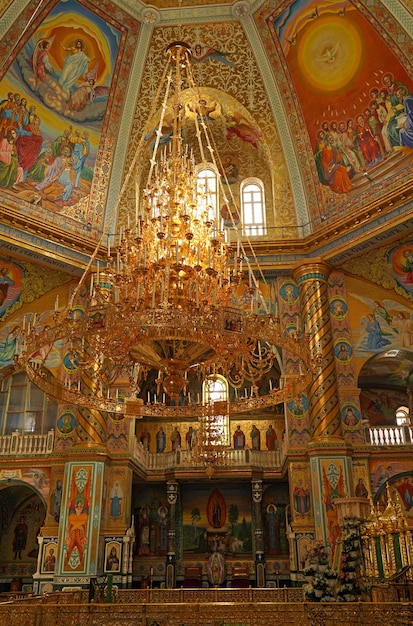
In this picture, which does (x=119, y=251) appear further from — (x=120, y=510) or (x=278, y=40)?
(x=278, y=40)

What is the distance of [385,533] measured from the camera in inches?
498

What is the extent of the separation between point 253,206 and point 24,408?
909 centimetres

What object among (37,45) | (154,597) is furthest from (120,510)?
(37,45)

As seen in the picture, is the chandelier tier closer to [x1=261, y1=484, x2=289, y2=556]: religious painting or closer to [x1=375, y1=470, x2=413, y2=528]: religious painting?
[x1=375, y1=470, x2=413, y2=528]: religious painting

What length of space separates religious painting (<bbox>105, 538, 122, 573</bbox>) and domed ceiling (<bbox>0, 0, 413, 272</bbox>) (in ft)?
23.0

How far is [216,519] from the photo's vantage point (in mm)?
19953

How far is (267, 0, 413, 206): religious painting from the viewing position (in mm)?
15094

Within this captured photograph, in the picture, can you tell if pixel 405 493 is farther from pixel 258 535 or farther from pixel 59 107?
pixel 59 107

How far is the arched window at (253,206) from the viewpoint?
17.8m

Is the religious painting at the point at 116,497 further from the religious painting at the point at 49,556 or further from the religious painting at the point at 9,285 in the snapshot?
the religious painting at the point at 9,285

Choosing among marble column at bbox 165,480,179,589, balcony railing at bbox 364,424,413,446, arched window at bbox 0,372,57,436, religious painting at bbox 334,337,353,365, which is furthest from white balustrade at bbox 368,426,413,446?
arched window at bbox 0,372,57,436

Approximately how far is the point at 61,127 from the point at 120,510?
10108 millimetres

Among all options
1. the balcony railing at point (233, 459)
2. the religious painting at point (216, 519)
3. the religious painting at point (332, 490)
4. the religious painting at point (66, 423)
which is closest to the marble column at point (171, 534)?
the balcony railing at point (233, 459)

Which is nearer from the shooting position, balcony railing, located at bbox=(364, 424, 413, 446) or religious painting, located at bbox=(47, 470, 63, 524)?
religious painting, located at bbox=(47, 470, 63, 524)
